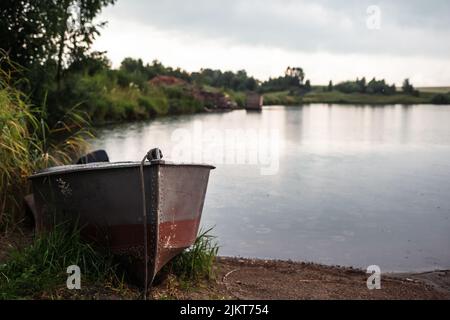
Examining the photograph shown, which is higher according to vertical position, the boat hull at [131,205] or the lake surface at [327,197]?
the boat hull at [131,205]

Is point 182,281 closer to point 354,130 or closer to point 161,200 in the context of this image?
point 161,200

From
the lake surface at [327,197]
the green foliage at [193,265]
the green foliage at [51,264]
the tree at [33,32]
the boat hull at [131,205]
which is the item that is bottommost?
the lake surface at [327,197]

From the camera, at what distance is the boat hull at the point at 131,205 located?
4.55m

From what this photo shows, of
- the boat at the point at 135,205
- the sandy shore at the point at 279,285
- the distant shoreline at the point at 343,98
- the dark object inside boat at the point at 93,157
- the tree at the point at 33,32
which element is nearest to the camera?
the boat at the point at 135,205

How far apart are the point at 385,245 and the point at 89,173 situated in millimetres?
4435

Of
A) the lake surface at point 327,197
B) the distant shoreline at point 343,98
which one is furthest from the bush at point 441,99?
the lake surface at point 327,197

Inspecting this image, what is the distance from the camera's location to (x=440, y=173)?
13.4 meters

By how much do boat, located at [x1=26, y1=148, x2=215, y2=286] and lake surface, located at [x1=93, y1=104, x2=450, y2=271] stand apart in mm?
2422

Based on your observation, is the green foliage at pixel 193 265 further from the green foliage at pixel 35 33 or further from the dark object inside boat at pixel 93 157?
the green foliage at pixel 35 33

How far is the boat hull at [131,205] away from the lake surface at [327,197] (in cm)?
239

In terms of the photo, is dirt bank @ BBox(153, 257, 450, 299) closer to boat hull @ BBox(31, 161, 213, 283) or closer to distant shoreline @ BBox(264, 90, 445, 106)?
boat hull @ BBox(31, 161, 213, 283)

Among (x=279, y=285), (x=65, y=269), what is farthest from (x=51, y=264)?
(x=279, y=285)
